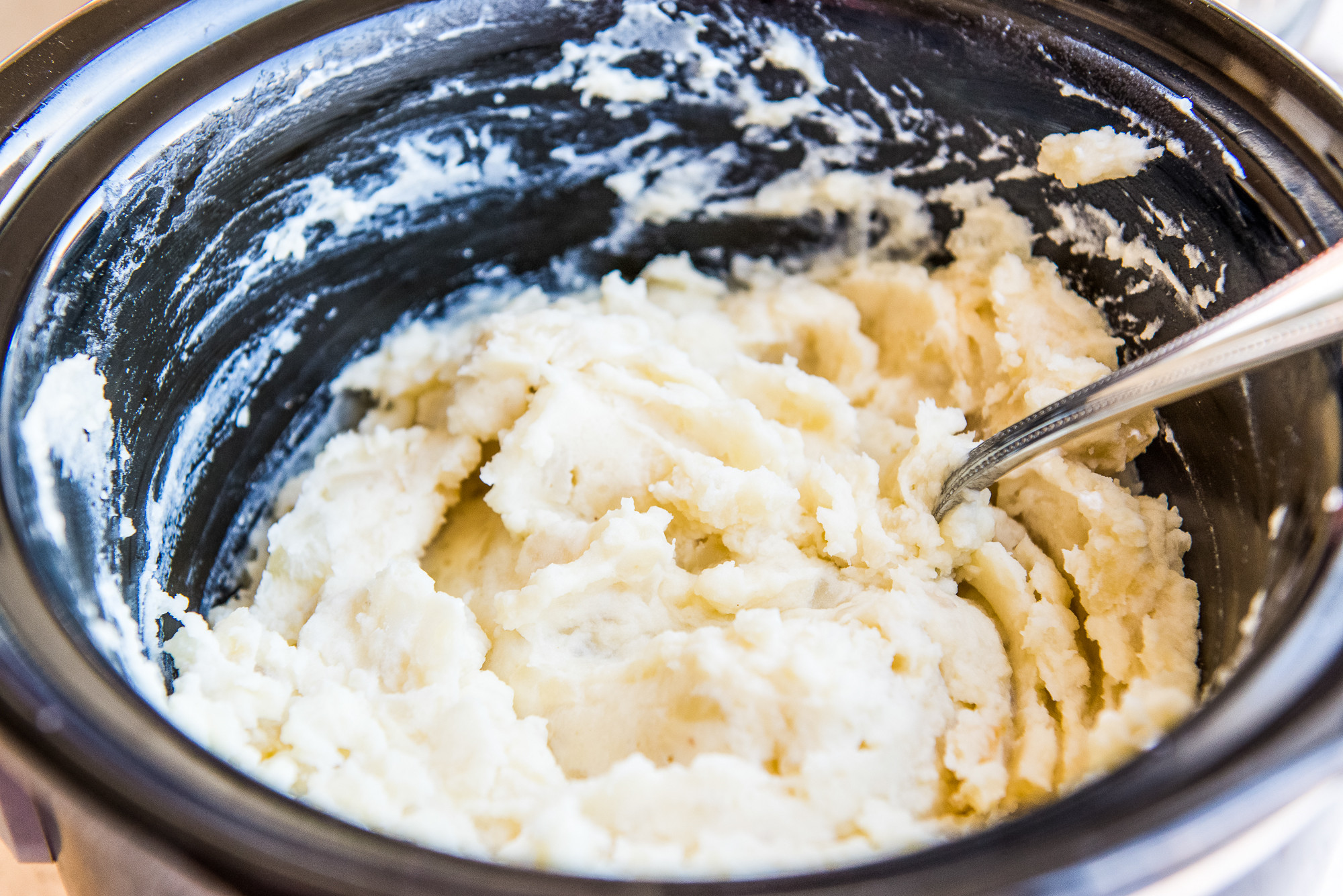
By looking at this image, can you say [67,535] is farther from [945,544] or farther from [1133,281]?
[1133,281]

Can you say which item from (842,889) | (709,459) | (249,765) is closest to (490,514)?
(709,459)

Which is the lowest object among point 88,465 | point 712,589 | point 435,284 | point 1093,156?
point 88,465

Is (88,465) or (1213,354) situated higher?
(1213,354)

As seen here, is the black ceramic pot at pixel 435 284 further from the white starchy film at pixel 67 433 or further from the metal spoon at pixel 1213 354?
the metal spoon at pixel 1213 354

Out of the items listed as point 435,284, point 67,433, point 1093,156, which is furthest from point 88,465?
point 1093,156

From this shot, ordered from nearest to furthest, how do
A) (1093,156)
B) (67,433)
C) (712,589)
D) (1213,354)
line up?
1. (1213,354)
2. (67,433)
3. (712,589)
4. (1093,156)

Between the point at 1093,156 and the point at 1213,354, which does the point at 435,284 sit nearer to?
the point at 1093,156

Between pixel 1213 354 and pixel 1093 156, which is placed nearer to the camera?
pixel 1213 354
